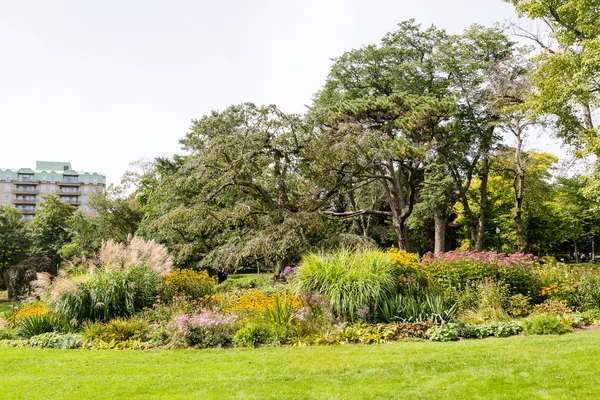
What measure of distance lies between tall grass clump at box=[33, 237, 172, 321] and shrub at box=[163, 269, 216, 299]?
1.03ft

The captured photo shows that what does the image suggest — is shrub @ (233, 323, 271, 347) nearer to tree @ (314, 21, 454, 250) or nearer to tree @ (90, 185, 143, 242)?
tree @ (314, 21, 454, 250)

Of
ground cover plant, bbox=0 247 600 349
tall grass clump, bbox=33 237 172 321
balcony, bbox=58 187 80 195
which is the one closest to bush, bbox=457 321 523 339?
ground cover plant, bbox=0 247 600 349

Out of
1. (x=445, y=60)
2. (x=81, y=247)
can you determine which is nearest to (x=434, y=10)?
(x=445, y=60)

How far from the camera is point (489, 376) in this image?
4750mm

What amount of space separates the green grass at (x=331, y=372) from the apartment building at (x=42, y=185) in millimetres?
80986

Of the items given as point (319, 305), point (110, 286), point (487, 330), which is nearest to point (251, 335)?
point (319, 305)

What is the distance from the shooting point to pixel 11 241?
28.6m

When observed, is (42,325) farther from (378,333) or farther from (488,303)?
(488,303)

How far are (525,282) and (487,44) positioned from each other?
18417 millimetres

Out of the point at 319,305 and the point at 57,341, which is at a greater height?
the point at 319,305

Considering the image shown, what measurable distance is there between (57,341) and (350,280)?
560cm

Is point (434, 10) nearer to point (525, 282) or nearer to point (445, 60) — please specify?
point (525, 282)

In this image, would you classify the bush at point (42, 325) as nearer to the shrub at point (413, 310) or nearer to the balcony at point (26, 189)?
the shrub at point (413, 310)

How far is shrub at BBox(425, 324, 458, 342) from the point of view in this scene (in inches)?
271
